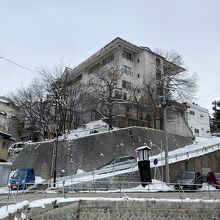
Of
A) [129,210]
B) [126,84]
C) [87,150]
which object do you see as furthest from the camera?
[126,84]

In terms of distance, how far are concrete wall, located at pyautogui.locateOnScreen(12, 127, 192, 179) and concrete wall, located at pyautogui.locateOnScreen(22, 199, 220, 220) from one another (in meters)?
18.6

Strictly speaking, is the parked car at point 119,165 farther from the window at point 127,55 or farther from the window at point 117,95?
the window at point 127,55

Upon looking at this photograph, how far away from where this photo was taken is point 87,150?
32219mm

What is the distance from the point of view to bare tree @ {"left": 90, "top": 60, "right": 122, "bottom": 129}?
4050 cm

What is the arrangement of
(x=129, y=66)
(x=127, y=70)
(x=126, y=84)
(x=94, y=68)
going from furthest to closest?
(x=94, y=68) < (x=129, y=66) < (x=127, y=70) < (x=126, y=84)

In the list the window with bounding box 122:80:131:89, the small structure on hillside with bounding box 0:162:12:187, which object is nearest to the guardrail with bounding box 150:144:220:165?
the small structure on hillside with bounding box 0:162:12:187

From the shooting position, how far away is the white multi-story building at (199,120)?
6237 centimetres

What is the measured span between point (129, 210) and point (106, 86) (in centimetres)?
3341

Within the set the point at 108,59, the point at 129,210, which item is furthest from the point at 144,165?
the point at 108,59

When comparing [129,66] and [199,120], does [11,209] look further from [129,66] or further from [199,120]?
[199,120]

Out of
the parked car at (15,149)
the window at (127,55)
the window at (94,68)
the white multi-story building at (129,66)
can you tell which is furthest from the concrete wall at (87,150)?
the window at (94,68)

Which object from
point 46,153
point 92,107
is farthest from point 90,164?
point 92,107

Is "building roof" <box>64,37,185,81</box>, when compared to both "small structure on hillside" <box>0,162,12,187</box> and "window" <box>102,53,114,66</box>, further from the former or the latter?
"small structure on hillside" <box>0,162,12,187</box>

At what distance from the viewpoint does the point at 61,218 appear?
10211 mm
